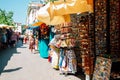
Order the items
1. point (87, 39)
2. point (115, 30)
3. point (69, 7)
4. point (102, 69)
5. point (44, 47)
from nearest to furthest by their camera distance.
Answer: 1. point (102, 69)
2. point (115, 30)
3. point (69, 7)
4. point (87, 39)
5. point (44, 47)

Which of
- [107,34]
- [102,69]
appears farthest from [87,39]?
[102,69]

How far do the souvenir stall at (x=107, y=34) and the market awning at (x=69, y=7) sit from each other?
12.6 inches

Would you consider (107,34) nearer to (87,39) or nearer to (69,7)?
(87,39)

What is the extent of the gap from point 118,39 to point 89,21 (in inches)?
45.3

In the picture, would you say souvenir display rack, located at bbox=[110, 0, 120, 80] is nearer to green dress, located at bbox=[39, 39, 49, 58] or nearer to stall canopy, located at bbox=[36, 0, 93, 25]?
stall canopy, located at bbox=[36, 0, 93, 25]

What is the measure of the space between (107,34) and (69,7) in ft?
4.63

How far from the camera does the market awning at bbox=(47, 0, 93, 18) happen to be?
7250 mm

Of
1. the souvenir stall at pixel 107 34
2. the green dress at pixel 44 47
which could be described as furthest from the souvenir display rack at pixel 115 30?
the green dress at pixel 44 47

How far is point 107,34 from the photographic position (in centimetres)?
687

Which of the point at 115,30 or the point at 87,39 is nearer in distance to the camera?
the point at 115,30

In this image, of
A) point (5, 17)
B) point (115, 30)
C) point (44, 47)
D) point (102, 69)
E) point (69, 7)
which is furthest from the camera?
point (5, 17)

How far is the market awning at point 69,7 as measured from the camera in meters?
7.25

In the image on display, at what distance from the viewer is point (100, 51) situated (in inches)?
281

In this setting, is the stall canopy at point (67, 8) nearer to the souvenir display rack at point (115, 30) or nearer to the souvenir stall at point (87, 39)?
the souvenir stall at point (87, 39)
